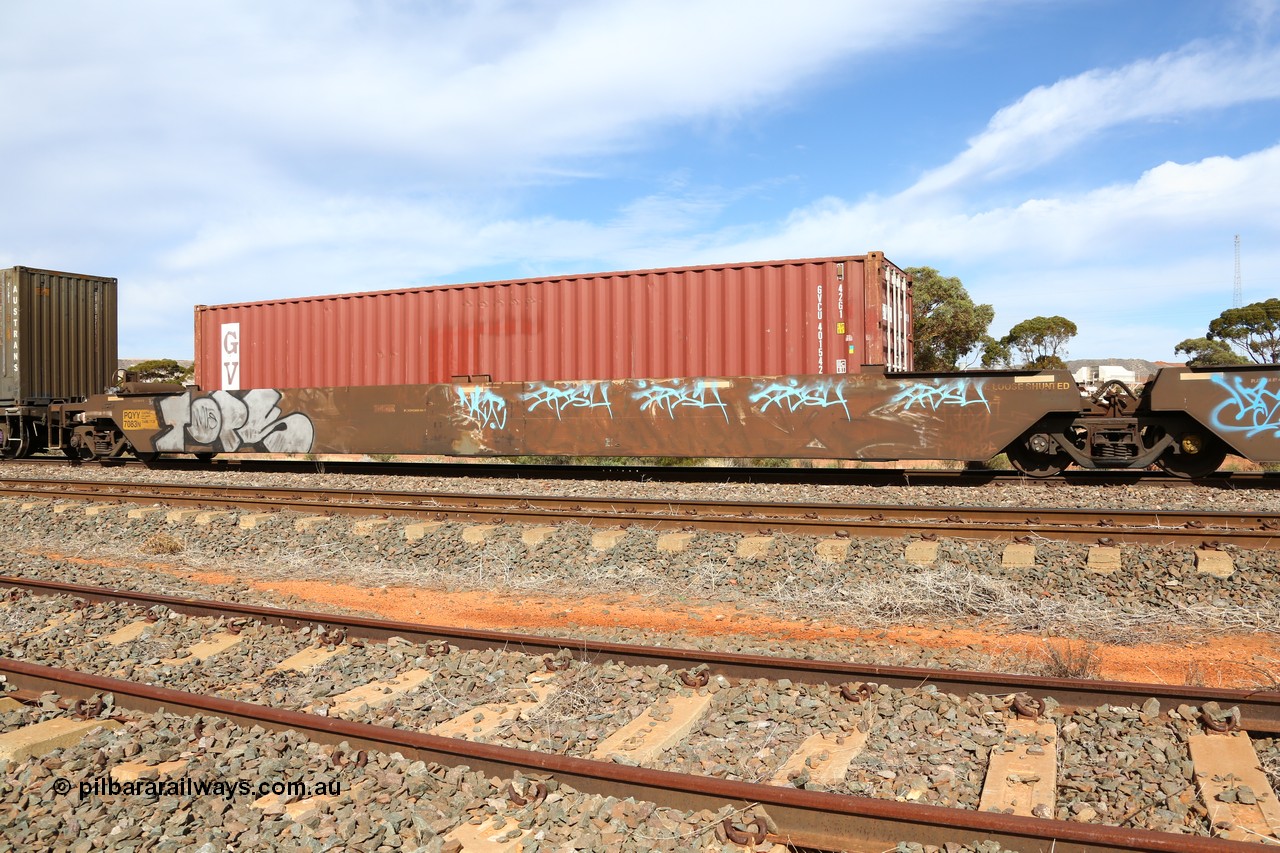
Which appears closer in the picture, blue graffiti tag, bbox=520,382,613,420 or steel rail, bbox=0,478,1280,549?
steel rail, bbox=0,478,1280,549

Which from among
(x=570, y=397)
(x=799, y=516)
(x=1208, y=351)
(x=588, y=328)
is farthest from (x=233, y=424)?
(x=1208, y=351)

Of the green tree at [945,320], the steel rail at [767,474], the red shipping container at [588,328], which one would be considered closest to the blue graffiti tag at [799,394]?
the red shipping container at [588,328]

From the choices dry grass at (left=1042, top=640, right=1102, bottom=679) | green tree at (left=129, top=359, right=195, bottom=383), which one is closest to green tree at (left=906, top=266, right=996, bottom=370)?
dry grass at (left=1042, top=640, right=1102, bottom=679)

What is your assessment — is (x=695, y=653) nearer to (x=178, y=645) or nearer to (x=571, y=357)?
(x=178, y=645)

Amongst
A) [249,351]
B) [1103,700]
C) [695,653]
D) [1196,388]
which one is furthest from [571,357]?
[1103,700]

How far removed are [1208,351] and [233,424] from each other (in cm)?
4632

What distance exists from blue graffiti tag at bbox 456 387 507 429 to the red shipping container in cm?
62

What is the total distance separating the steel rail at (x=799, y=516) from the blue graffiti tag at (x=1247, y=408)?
2.97 m

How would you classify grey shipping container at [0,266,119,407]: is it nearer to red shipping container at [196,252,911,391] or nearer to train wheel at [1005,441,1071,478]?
red shipping container at [196,252,911,391]

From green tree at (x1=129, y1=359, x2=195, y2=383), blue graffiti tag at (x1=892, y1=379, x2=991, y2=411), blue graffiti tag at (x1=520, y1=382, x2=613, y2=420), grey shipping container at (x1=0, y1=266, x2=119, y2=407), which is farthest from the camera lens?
green tree at (x1=129, y1=359, x2=195, y2=383)

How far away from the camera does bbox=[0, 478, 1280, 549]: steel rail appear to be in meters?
7.41

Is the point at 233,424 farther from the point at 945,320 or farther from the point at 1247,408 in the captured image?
the point at 945,320

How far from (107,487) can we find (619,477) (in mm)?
7603

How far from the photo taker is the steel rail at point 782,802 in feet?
8.54
